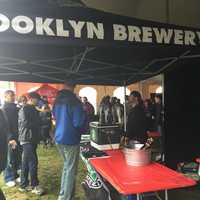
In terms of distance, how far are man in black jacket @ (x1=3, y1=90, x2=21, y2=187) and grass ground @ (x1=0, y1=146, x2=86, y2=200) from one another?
0.17 meters

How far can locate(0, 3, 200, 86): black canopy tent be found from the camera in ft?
6.67

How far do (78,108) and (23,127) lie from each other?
1.04 metres

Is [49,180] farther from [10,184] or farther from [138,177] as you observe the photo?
[138,177]

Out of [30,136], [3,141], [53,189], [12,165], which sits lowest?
[53,189]

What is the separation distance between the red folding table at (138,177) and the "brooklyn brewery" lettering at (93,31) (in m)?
1.01

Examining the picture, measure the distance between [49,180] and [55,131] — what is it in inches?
62.2

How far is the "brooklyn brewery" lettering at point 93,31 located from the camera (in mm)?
2010

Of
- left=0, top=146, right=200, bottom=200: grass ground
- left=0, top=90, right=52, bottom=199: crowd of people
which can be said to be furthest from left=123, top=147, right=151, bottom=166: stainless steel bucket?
left=0, top=90, right=52, bottom=199: crowd of people

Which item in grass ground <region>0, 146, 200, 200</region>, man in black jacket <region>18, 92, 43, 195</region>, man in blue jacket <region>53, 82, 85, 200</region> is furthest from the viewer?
man in black jacket <region>18, 92, 43, 195</region>

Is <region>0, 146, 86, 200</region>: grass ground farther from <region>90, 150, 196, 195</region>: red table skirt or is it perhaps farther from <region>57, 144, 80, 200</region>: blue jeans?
<region>90, 150, 196, 195</region>: red table skirt

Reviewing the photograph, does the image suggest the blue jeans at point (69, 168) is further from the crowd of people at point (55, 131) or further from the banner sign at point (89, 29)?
the banner sign at point (89, 29)

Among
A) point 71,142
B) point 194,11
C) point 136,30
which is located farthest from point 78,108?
point 194,11

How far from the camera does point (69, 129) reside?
3303 millimetres

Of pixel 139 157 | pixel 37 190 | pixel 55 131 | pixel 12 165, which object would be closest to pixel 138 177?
pixel 139 157
